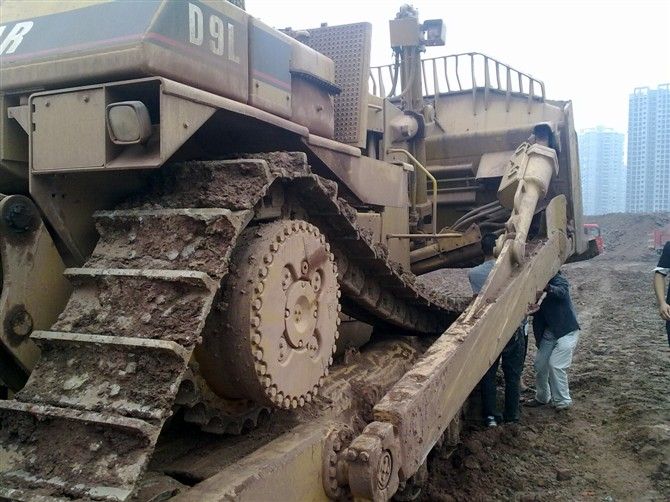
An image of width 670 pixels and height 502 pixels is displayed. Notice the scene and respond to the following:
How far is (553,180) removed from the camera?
5.73 metres

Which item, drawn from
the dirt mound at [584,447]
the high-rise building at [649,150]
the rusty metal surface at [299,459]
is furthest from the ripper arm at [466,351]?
the high-rise building at [649,150]

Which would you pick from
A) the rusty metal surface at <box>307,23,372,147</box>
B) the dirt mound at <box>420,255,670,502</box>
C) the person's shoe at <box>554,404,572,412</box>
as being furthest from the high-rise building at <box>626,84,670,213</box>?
the rusty metal surface at <box>307,23,372,147</box>

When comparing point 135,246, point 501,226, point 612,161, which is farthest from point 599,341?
point 612,161

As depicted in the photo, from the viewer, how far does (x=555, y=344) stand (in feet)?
19.6

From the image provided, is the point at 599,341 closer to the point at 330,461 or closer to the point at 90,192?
the point at 330,461

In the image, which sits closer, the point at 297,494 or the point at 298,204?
the point at 297,494

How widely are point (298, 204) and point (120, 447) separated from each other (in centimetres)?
137

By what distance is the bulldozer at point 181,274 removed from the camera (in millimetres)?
2148

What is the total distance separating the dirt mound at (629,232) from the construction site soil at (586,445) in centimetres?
1761

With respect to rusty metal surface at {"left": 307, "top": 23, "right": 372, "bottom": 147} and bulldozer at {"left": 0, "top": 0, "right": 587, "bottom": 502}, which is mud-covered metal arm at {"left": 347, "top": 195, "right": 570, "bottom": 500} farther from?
rusty metal surface at {"left": 307, "top": 23, "right": 372, "bottom": 147}

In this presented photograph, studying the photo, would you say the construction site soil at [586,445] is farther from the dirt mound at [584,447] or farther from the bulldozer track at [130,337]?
the bulldozer track at [130,337]

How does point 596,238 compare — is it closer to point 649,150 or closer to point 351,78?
point 351,78

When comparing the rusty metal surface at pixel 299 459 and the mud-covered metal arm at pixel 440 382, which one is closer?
the rusty metal surface at pixel 299 459

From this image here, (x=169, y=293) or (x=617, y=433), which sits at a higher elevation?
(x=169, y=293)
